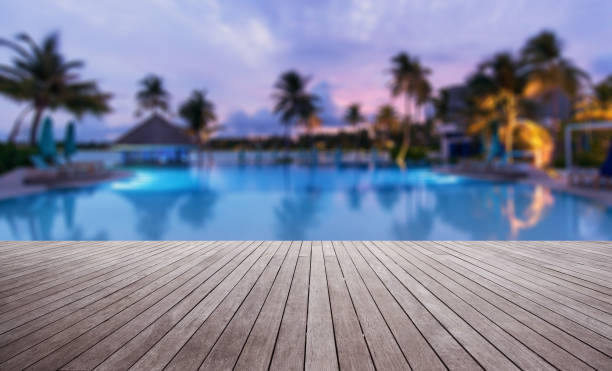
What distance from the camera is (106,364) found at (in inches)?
63.4

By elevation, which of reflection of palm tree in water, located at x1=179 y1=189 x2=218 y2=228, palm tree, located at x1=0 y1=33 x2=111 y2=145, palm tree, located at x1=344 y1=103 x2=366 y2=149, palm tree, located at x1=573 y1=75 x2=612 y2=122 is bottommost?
reflection of palm tree in water, located at x1=179 y1=189 x2=218 y2=228

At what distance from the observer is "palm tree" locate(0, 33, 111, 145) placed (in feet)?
68.3

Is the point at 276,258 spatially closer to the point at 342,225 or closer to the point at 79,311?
the point at 79,311

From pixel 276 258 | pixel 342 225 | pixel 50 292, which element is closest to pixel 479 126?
pixel 342 225

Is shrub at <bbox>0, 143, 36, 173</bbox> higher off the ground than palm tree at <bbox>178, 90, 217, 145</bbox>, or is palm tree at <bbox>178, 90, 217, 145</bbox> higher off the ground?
palm tree at <bbox>178, 90, 217, 145</bbox>

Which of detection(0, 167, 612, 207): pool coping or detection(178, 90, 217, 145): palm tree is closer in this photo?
detection(0, 167, 612, 207): pool coping

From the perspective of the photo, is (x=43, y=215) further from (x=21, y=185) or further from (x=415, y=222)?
(x=415, y=222)

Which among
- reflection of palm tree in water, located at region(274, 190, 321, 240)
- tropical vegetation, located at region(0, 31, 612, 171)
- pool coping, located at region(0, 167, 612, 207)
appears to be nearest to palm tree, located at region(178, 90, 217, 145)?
tropical vegetation, located at region(0, 31, 612, 171)

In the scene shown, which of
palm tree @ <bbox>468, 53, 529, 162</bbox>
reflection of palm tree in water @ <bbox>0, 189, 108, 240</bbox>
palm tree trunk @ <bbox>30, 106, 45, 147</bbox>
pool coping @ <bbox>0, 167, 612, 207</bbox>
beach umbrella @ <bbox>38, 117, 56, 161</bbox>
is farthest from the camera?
palm tree trunk @ <bbox>30, 106, 45, 147</bbox>

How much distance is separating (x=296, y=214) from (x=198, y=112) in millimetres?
37976

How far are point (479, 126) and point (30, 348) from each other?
25318mm

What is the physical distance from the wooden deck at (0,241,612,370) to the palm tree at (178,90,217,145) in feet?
138

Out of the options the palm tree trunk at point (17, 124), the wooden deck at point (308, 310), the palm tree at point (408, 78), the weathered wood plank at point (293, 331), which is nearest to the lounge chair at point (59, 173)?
the palm tree trunk at point (17, 124)

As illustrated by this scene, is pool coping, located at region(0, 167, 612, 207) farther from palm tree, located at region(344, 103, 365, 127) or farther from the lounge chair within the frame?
palm tree, located at region(344, 103, 365, 127)
